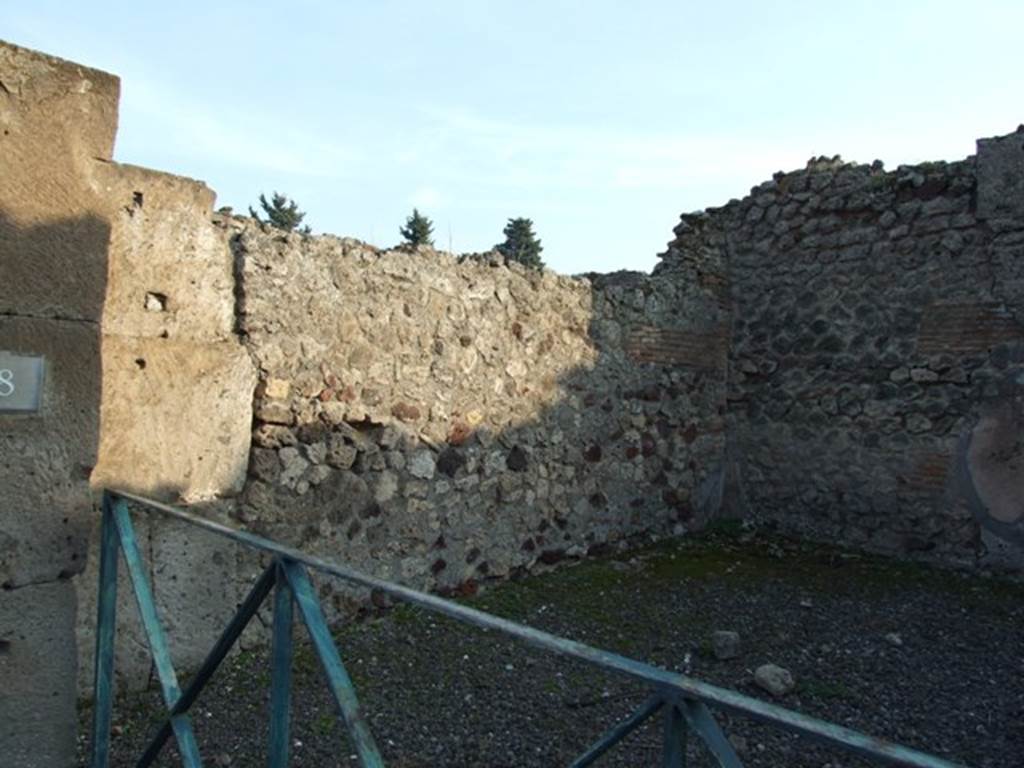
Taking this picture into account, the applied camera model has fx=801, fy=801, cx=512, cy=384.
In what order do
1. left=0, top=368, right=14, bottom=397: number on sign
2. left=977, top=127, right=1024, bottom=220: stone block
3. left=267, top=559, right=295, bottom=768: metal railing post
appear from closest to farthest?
left=267, top=559, right=295, bottom=768: metal railing post, left=0, top=368, right=14, bottom=397: number on sign, left=977, top=127, right=1024, bottom=220: stone block

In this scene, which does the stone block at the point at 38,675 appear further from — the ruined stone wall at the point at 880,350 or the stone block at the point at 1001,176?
the stone block at the point at 1001,176

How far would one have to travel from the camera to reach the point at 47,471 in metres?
2.07

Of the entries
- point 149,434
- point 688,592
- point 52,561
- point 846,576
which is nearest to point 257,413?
point 149,434

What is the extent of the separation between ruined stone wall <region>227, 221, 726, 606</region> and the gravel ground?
382 millimetres

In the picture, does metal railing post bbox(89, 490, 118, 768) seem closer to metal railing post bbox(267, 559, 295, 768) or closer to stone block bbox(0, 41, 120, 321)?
stone block bbox(0, 41, 120, 321)

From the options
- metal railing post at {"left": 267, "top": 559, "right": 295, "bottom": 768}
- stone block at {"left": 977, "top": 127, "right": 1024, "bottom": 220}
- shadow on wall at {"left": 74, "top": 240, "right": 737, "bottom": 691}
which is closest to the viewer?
metal railing post at {"left": 267, "top": 559, "right": 295, "bottom": 768}

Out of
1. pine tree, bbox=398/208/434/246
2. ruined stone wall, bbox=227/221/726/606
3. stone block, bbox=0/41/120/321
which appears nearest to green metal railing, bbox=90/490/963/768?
stone block, bbox=0/41/120/321

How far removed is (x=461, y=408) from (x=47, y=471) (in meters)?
2.48

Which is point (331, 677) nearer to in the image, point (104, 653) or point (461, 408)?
point (104, 653)

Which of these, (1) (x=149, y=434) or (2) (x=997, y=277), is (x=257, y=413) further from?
(2) (x=997, y=277)

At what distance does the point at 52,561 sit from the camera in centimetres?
209

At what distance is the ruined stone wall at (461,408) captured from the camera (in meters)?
3.59

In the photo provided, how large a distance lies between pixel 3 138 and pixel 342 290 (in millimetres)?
1919

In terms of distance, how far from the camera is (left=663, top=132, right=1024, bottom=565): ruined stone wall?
16.6 ft
